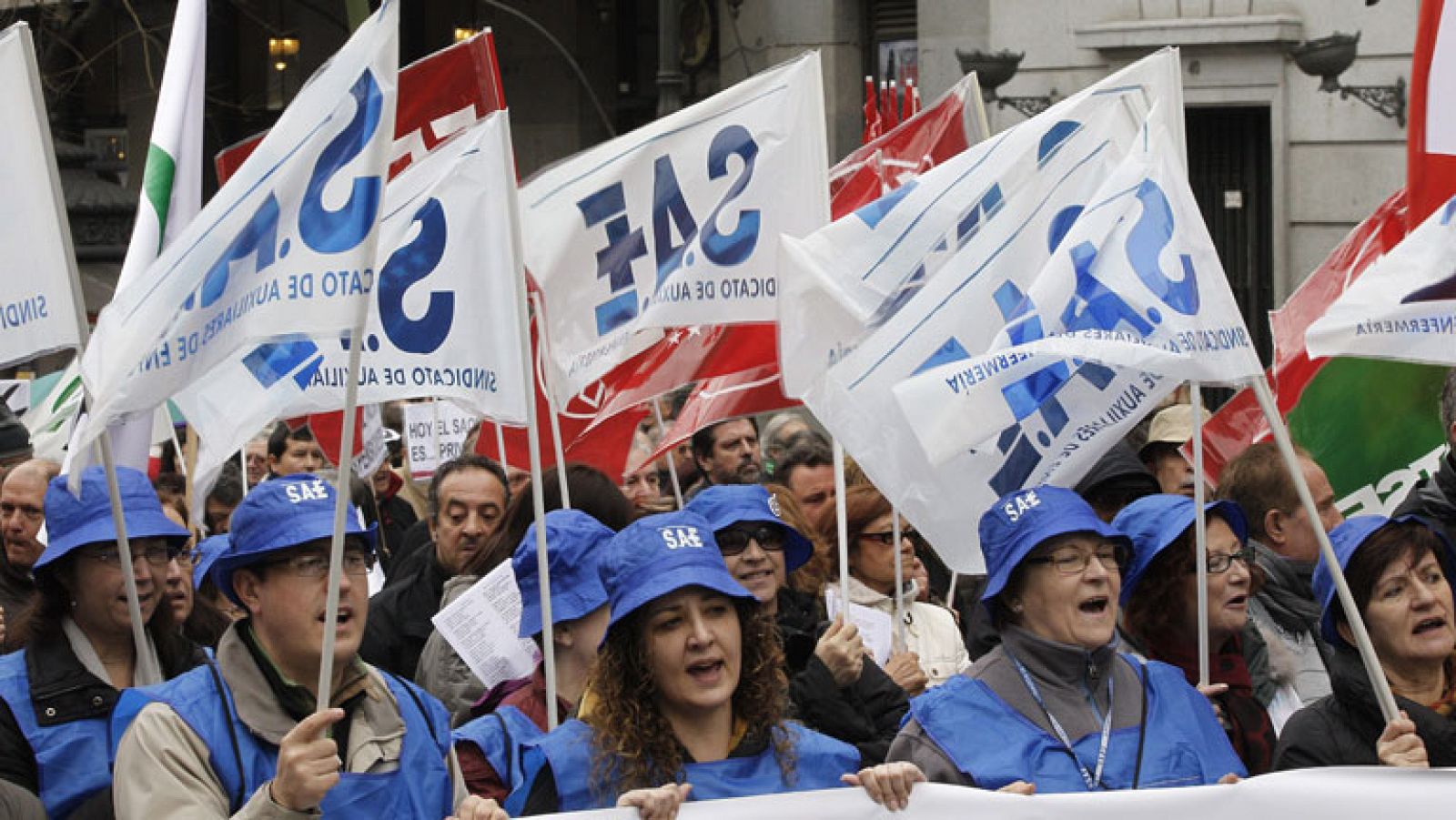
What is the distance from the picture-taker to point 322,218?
4.88m

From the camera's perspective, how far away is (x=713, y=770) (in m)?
4.70

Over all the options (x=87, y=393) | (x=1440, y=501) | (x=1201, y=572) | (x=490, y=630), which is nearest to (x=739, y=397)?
(x=490, y=630)

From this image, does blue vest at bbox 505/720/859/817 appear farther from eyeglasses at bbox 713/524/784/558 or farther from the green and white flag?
the green and white flag

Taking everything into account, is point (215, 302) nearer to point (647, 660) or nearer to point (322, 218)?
point (322, 218)

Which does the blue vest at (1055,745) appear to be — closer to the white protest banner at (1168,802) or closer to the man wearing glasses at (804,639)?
the white protest banner at (1168,802)

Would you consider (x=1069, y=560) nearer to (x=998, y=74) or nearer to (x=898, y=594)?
(x=898, y=594)

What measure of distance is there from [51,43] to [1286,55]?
9600 mm

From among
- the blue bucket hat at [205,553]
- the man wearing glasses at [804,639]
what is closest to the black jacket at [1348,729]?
the man wearing glasses at [804,639]

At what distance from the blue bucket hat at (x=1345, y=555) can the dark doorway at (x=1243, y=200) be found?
12.6 m

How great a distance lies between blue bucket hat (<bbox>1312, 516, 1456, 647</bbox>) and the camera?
524 centimetres

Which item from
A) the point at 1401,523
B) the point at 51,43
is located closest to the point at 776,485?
the point at 1401,523

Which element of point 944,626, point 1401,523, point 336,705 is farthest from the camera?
point 944,626

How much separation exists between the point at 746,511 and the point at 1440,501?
6.32 ft

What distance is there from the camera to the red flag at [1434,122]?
237 inches
